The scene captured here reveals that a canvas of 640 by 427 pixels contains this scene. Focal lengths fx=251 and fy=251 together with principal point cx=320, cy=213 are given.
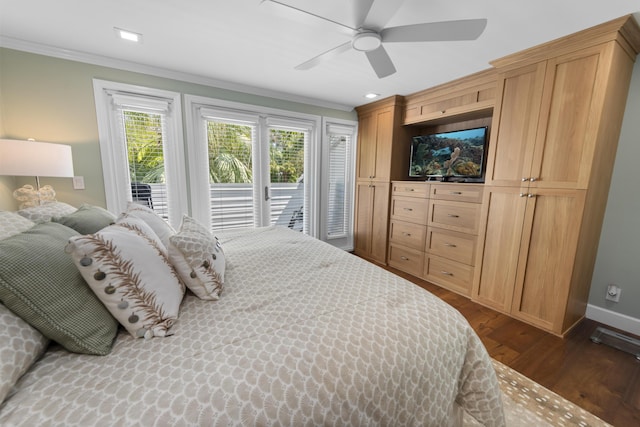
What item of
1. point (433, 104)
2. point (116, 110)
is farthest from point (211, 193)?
point (433, 104)

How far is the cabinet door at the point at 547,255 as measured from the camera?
6.41ft

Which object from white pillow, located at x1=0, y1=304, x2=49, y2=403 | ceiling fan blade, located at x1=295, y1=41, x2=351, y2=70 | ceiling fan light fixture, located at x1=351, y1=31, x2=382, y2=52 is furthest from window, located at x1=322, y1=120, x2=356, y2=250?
white pillow, located at x1=0, y1=304, x2=49, y2=403

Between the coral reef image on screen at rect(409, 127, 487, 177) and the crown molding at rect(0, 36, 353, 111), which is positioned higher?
the crown molding at rect(0, 36, 353, 111)

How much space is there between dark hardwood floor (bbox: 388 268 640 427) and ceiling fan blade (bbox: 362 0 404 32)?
93.5 inches

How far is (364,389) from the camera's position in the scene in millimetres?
781

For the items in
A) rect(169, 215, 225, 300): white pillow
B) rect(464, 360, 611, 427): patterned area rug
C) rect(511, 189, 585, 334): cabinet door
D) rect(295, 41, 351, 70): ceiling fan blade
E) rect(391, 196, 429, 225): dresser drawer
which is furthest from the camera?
rect(391, 196, 429, 225): dresser drawer

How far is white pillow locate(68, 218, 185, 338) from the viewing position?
823mm

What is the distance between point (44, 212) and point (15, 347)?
2.89ft

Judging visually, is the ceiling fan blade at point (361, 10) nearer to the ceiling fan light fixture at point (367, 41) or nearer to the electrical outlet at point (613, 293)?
the ceiling fan light fixture at point (367, 41)

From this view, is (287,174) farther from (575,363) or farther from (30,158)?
(575,363)

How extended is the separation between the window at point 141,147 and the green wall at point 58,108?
73 millimetres

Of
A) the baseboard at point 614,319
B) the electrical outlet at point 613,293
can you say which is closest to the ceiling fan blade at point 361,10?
the electrical outlet at point 613,293

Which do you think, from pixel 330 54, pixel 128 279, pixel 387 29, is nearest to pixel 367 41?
pixel 387 29

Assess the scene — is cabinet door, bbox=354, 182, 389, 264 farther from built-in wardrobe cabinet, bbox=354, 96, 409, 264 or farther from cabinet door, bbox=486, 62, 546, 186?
cabinet door, bbox=486, 62, 546, 186
